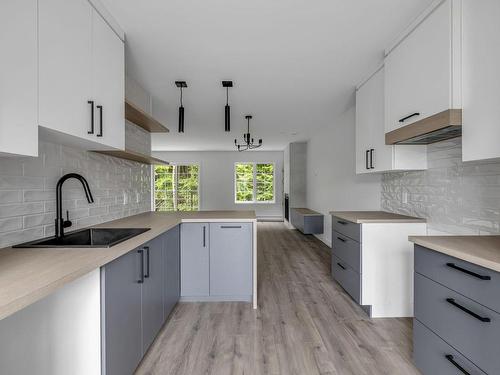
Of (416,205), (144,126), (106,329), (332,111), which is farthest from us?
(332,111)

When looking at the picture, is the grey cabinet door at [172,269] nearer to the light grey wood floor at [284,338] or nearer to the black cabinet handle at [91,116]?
the light grey wood floor at [284,338]

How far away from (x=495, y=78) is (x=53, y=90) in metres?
2.12

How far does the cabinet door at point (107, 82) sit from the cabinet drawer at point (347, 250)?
224 centimetres

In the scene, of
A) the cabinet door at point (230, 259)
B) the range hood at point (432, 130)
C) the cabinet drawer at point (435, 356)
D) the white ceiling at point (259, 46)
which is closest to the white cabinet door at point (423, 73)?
the range hood at point (432, 130)

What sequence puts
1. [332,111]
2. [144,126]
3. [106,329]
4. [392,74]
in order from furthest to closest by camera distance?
[332,111] → [144,126] → [392,74] → [106,329]

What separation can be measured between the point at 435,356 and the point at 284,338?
1.00 meters

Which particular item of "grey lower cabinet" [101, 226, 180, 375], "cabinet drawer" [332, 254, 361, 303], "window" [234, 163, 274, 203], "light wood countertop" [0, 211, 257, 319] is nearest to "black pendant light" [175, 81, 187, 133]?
"grey lower cabinet" [101, 226, 180, 375]

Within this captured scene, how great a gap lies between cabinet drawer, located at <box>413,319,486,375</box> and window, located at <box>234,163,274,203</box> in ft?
26.0

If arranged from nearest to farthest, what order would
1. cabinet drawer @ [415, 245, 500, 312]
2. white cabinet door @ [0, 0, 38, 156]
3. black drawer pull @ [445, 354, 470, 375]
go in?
1. white cabinet door @ [0, 0, 38, 156]
2. cabinet drawer @ [415, 245, 500, 312]
3. black drawer pull @ [445, 354, 470, 375]

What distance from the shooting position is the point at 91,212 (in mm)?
2176

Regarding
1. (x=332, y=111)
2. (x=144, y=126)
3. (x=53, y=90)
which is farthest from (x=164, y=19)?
(x=332, y=111)

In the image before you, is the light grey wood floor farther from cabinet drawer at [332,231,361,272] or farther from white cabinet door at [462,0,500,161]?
white cabinet door at [462,0,500,161]

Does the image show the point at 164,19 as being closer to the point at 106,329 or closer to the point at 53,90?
the point at 53,90

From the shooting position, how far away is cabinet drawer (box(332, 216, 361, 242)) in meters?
2.54
